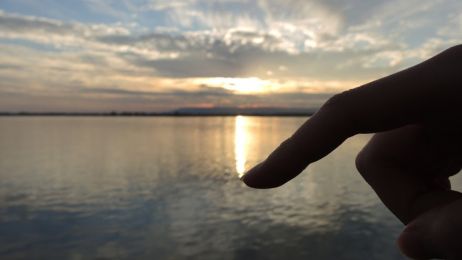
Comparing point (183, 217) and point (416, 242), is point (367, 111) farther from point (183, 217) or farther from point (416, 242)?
point (183, 217)

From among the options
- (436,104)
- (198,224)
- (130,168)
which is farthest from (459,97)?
(130,168)

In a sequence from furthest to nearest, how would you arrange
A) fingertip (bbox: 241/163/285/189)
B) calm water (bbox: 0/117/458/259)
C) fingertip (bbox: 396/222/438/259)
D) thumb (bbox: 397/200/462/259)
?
calm water (bbox: 0/117/458/259) < fingertip (bbox: 241/163/285/189) < fingertip (bbox: 396/222/438/259) < thumb (bbox: 397/200/462/259)

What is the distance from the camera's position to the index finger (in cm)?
106

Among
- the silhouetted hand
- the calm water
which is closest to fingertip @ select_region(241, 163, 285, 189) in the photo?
the silhouetted hand

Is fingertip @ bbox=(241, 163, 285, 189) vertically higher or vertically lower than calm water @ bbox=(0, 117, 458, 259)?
higher

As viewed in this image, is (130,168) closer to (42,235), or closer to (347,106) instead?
(42,235)

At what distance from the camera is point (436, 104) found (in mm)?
1095

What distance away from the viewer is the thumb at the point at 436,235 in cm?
91

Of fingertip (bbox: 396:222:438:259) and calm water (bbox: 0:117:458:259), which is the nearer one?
fingertip (bbox: 396:222:438:259)

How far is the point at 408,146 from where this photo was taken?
1.33 metres

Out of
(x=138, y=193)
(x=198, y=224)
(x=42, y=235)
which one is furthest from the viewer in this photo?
(x=138, y=193)

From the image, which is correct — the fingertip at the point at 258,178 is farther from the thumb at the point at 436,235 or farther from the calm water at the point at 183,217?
the calm water at the point at 183,217

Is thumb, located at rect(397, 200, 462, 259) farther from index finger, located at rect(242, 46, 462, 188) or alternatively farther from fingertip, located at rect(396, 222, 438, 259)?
index finger, located at rect(242, 46, 462, 188)

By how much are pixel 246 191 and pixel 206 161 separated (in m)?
24.0
